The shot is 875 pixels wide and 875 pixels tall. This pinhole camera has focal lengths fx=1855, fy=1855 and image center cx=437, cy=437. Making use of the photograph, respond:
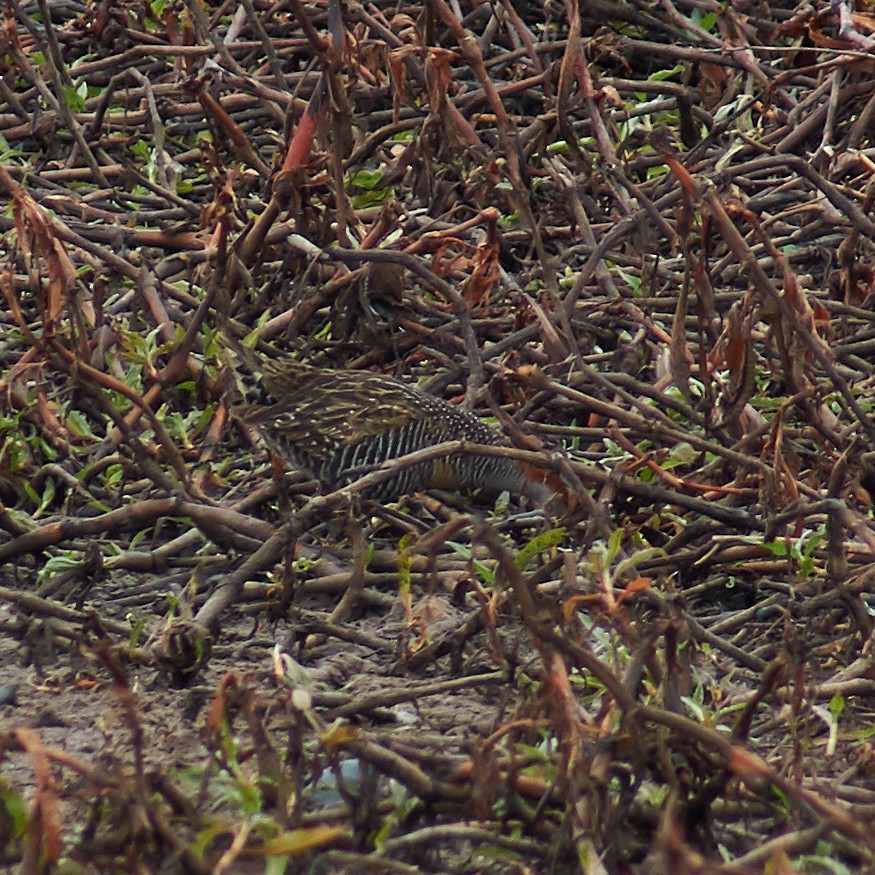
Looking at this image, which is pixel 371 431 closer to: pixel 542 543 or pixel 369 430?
pixel 369 430

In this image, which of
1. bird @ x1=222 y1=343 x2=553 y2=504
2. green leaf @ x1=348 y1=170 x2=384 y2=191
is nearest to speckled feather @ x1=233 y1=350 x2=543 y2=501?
bird @ x1=222 y1=343 x2=553 y2=504

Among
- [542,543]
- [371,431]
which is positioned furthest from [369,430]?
[542,543]

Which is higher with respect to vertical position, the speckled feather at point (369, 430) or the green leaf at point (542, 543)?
the green leaf at point (542, 543)

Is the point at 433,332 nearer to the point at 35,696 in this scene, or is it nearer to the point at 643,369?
the point at 643,369

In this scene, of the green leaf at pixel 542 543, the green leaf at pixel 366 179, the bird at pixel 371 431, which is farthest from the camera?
the green leaf at pixel 366 179

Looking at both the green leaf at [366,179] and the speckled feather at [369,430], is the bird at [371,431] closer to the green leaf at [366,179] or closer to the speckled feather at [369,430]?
the speckled feather at [369,430]

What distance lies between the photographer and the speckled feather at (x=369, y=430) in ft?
15.9

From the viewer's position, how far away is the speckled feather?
15.9 feet

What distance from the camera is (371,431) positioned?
4.90 meters

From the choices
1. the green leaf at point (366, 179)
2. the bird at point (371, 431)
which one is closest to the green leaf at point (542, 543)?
the bird at point (371, 431)

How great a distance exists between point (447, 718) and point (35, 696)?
3.08ft

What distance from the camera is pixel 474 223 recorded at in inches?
217

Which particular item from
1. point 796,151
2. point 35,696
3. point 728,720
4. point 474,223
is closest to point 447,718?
point 728,720

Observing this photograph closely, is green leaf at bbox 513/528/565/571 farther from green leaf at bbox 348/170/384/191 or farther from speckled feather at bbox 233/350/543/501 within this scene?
green leaf at bbox 348/170/384/191
